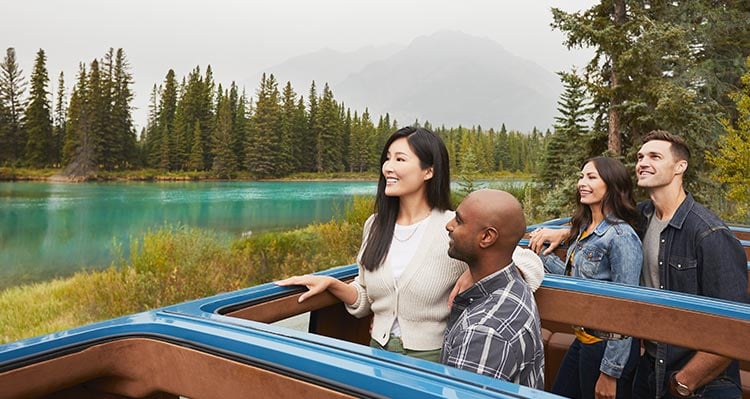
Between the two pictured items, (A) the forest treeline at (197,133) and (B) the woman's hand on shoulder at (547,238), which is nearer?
(B) the woman's hand on shoulder at (547,238)

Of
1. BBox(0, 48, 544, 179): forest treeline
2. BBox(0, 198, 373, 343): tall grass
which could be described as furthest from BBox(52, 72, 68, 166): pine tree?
BBox(0, 198, 373, 343): tall grass

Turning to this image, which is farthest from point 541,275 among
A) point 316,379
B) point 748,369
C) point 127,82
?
point 127,82

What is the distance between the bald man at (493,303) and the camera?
121 centimetres

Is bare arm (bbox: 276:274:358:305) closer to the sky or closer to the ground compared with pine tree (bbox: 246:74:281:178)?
closer to the ground

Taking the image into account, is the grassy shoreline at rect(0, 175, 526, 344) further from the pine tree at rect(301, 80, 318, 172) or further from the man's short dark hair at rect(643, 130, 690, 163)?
the pine tree at rect(301, 80, 318, 172)

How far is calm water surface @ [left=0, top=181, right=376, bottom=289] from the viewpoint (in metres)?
18.5

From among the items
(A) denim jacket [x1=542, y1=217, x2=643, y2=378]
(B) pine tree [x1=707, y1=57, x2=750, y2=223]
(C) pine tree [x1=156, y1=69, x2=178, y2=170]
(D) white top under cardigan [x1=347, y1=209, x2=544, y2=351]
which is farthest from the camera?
(C) pine tree [x1=156, y1=69, x2=178, y2=170]

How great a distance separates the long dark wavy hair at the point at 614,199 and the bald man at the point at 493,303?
1248 millimetres

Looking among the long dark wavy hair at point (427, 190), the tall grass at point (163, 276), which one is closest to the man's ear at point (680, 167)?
the long dark wavy hair at point (427, 190)

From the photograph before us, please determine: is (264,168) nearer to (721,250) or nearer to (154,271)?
(154,271)

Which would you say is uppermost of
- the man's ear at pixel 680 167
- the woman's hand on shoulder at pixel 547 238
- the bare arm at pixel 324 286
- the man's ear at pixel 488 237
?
the man's ear at pixel 680 167

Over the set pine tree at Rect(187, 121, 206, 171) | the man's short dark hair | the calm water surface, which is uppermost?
pine tree at Rect(187, 121, 206, 171)

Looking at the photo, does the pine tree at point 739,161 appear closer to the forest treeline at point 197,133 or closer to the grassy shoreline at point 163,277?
the grassy shoreline at point 163,277

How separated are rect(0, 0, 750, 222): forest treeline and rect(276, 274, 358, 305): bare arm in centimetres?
1061
